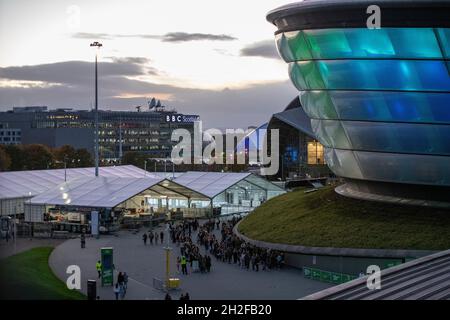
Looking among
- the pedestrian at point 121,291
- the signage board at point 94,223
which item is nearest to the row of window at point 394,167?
the pedestrian at point 121,291

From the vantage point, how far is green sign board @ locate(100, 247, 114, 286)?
1251 inches

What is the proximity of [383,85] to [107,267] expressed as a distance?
16585 millimetres

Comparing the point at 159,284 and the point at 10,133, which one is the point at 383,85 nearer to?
the point at 159,284

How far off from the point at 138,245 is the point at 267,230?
30.4 feet

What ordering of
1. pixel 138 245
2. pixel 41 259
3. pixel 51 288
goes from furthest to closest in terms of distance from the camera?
1. pixel 138 245
2. pixel 41 259
3. pixel 51 288

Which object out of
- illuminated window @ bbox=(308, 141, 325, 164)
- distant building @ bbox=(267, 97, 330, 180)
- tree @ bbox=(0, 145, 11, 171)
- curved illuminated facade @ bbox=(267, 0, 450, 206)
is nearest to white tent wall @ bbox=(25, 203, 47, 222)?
curved illuminated facade @ bbox=(267, 0, 450, 206)

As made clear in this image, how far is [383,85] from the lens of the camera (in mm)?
36688

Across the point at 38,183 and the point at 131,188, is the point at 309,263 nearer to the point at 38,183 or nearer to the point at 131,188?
the point at 131,188

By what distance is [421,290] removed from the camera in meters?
17.2

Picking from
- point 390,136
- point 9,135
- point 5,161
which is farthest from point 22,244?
point 9,135

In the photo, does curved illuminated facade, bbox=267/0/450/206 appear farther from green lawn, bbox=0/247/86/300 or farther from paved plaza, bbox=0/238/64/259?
paved plaza, bbox=0/238/64/259

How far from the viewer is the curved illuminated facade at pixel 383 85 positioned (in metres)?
35.0

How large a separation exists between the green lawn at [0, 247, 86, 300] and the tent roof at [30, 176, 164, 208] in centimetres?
1170

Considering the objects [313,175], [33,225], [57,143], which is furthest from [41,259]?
[57,143]
